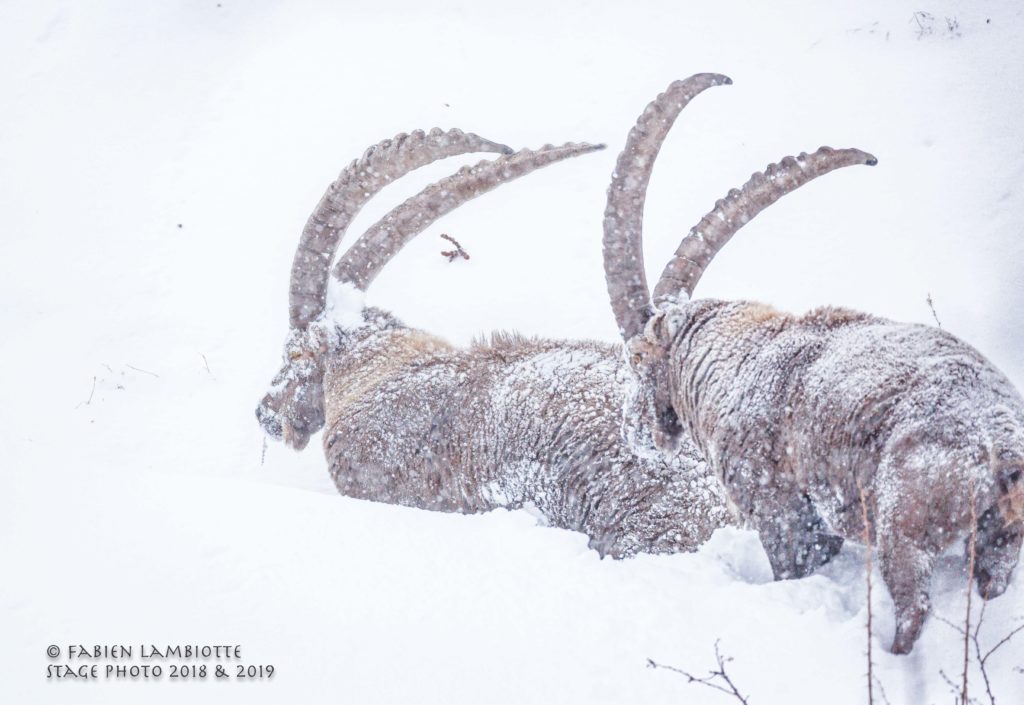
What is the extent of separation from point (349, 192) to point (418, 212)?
0.66 metres

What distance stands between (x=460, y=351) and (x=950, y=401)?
160 inches

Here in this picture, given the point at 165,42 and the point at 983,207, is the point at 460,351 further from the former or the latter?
the point at 165,42

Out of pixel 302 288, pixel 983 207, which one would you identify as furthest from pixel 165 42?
pixel 983 207

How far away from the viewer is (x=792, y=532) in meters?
4.58

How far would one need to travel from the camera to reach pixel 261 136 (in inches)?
544

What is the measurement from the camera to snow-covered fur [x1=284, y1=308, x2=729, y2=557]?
582 cm

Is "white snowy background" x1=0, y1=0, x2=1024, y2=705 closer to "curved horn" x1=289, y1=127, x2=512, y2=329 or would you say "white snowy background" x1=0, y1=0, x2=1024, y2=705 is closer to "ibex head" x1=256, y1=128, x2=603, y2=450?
"ibex head" x1=256, y1=128, x2=603, y2=450

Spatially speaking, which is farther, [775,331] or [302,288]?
[302,288]

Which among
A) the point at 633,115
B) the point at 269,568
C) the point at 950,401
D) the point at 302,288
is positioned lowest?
the point at 269,568

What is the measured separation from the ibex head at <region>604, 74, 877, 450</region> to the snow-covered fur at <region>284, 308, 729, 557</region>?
1.07 ft

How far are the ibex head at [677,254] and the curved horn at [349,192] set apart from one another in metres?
1.23

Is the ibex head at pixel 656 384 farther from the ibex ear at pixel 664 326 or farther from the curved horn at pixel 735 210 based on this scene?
the curved horn at pixel 735 210

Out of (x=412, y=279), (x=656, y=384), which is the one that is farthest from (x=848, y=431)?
(x=412, y=279)

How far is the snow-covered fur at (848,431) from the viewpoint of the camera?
142 inches
